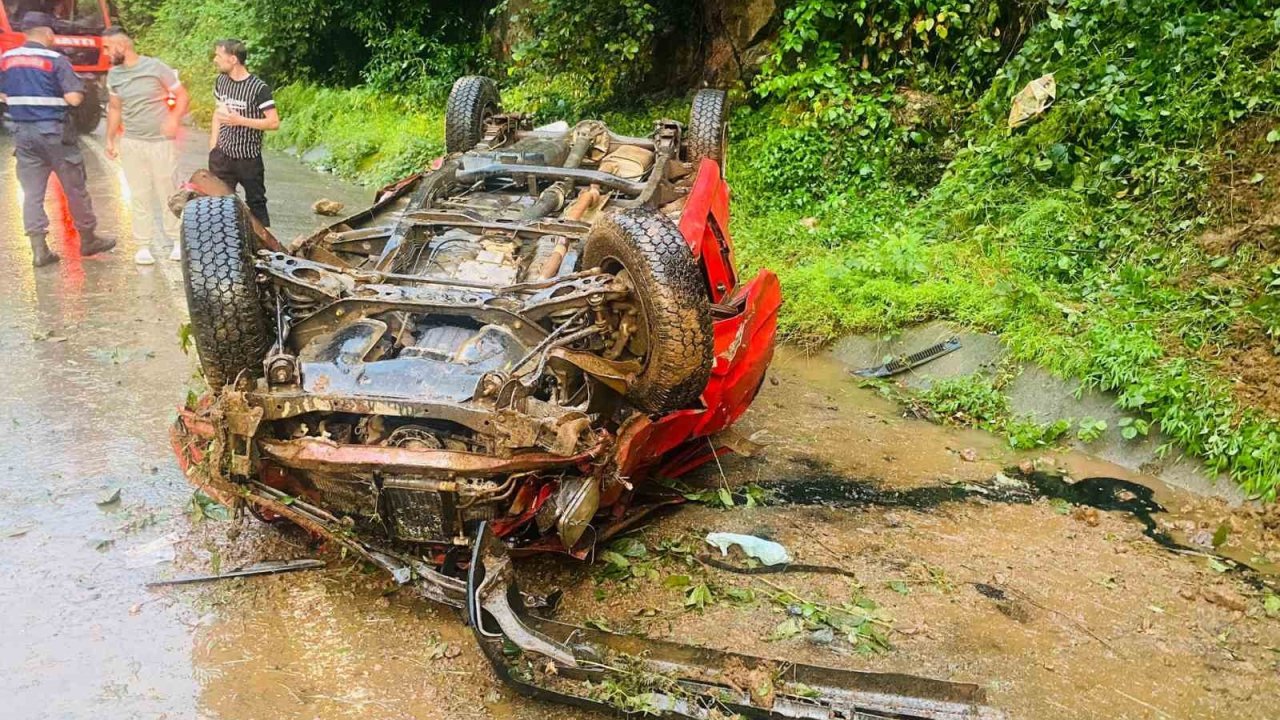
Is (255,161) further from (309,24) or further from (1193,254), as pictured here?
(309,24)

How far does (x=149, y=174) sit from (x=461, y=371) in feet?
18.8

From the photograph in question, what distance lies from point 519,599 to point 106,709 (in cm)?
143

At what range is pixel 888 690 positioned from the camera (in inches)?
120

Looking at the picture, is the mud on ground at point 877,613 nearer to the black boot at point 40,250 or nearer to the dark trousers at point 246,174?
the dark trousers at point 246,174

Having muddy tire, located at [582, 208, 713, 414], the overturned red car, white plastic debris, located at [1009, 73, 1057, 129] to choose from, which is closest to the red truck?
the overturned red car

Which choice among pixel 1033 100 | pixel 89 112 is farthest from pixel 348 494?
pixel 89 112

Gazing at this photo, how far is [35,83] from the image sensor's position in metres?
7.54

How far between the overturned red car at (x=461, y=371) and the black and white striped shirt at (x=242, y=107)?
2.91 m

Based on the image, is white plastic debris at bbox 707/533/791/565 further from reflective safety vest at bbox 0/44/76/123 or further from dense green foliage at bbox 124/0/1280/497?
reflective safety vest at bbox 0/44/76/123

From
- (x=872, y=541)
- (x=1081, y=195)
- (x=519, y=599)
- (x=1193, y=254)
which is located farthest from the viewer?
(x=1081, y=195)

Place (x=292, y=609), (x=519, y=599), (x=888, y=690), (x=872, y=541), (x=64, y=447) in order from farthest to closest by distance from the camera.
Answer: (x=64, y=447) < (x=872, y=541) < (x=292, y=609) < (x=519, y=599) < (x=888, y=690)

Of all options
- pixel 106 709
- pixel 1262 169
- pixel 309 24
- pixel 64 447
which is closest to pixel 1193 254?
pixel 1262 169

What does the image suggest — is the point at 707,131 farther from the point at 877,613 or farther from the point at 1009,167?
the point at 877,613

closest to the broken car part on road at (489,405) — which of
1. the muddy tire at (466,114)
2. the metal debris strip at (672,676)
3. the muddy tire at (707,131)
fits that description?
the metal debris strip at (672,676)
